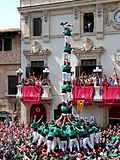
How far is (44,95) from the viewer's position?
2739 cm

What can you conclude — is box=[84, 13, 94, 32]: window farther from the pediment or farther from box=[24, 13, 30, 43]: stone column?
box=[24, 13, 30, 43]: stone column

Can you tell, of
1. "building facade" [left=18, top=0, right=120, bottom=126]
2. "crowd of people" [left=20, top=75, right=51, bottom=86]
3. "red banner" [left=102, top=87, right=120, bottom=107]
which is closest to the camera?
"red banner" [left=102, top=87, right=120, bottom=107]

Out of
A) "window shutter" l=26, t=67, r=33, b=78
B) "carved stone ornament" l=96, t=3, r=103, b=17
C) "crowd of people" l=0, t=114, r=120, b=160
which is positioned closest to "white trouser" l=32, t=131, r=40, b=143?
"crowd of people" l=0, t=114, r=120, b=160

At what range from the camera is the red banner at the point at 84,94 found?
1004 inches

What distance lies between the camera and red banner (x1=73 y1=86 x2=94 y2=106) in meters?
25.5

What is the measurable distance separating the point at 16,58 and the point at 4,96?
3.26 metres

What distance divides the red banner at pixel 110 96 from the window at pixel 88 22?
488 cm

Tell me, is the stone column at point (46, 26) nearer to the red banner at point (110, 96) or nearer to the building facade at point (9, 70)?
the building facade at point (9, 70)

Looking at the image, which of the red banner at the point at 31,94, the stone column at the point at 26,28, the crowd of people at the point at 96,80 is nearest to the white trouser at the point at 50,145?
the crowd of people at the point at 96,80

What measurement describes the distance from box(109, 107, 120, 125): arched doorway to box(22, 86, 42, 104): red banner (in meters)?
5.30

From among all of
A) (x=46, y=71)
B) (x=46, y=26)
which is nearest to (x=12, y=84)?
(x=46, y=71)

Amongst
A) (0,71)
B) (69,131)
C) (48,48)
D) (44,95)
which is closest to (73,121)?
(69,131)

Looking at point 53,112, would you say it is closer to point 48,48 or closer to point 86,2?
point 48,48

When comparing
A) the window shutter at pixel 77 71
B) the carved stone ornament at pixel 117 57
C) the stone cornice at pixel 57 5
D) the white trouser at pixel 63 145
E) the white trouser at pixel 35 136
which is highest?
the stone cornice at pixel 57 5
